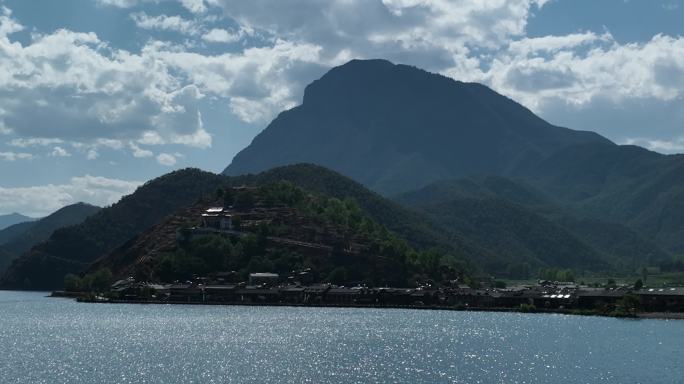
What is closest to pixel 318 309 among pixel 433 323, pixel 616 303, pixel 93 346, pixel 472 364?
pixel 433 323

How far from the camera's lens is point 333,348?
345 feet

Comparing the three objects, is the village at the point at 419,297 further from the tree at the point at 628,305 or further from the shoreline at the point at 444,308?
the shoreline at the point at 444,308

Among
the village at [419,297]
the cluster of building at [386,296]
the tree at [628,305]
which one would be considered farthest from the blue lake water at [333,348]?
the cluster of building at [386,296]

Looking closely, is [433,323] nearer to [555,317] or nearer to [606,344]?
[555,317]

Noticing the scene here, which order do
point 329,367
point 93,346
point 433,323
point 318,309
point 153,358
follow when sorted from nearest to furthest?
point 329,367
point 153,358
point 93,346
point 433,323
point 318,309

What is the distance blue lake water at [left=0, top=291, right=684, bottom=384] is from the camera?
278 feet

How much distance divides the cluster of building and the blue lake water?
1584cm

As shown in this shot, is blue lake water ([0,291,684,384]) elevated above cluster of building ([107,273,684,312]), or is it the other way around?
cluster of building ([107,273,684,312])

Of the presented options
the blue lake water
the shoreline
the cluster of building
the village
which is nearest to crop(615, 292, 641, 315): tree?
the village

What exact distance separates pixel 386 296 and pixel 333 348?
80.5 metres

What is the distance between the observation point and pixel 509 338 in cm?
11812

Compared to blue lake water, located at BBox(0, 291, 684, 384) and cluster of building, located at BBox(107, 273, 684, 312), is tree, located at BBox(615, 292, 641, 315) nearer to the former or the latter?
cluster of building, located at BBox(107, 273, 684, 312)

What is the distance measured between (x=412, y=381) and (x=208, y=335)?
44.9 meters

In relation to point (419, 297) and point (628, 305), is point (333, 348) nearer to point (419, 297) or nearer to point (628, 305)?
point (628, 305)
